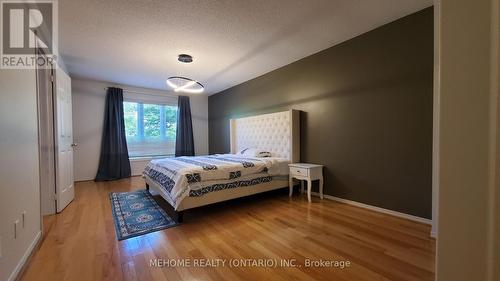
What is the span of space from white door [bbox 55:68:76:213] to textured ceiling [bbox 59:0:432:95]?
0.64 m

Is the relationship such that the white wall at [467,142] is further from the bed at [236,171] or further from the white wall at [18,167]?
the bed at [236,171]

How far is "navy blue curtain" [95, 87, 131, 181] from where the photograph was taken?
5.15 meters

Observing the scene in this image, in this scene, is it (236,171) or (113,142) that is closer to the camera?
(236,171)

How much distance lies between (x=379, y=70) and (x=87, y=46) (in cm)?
422

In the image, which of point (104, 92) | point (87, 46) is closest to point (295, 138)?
point (87, 46)

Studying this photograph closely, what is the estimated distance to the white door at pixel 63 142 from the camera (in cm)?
Answer: 293

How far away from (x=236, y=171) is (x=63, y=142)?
8.58 ft

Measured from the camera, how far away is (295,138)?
3.75 metres

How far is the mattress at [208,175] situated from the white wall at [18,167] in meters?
1.24

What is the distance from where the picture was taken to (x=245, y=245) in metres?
2.00

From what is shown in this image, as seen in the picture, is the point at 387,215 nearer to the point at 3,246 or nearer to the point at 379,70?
the point at 379,70

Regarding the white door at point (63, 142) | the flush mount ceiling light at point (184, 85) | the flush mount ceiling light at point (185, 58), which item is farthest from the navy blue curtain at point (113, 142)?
the flush mount ceiling light at point (185, 58)

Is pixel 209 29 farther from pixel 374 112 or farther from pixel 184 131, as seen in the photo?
pixel 184 131
